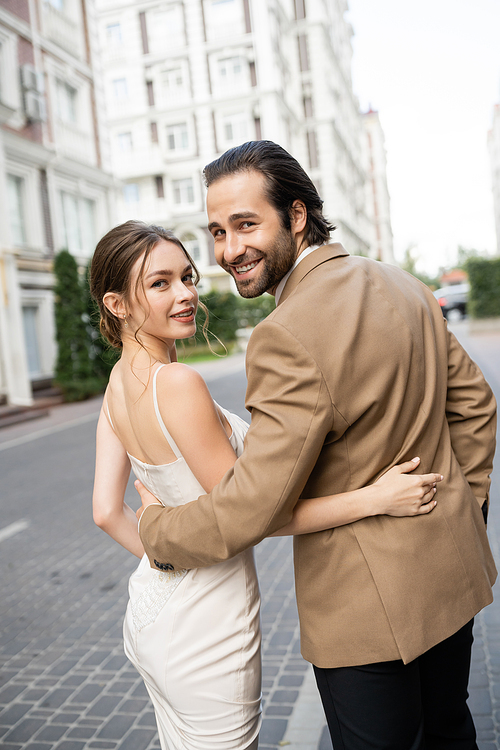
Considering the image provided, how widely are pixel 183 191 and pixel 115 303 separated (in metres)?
42.8

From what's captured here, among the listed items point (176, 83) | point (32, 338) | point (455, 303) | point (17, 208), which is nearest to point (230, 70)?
point (176, 83)

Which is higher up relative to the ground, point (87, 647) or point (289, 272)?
point (289, 272)

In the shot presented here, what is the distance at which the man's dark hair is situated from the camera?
1783 mm

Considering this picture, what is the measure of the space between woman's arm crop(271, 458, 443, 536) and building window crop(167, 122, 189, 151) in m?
43.9

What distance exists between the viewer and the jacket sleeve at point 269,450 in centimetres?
151

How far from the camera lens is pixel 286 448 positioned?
4.93 feet

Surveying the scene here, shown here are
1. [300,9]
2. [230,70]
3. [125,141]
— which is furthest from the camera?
[300,9]

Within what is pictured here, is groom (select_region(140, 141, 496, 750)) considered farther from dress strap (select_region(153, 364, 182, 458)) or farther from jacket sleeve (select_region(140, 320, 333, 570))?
dress strap (select_region(153, 364, 182, 458))

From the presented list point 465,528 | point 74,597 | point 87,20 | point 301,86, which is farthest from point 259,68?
point 465,528

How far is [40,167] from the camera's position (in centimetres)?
2000

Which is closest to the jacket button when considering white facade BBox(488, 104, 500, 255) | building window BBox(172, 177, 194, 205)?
building window BBox(172, 177, 194, 205)

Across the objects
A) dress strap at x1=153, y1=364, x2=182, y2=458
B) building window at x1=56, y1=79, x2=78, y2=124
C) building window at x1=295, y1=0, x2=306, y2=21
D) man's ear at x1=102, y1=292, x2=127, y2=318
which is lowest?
dress strap at x1=153, y1=364, x2=182, y2=458

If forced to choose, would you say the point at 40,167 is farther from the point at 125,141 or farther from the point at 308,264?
the point at 125,141

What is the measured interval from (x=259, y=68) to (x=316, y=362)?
136 ft
